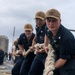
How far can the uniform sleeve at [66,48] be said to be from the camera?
4.82 m

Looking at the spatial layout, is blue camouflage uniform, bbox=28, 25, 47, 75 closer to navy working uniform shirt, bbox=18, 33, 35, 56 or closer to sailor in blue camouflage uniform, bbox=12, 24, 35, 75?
sailor in blue camouflage uniform, bbox=12, 24, 35, 75

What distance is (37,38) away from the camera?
6.93 m

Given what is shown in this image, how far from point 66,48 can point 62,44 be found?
0.29 ft

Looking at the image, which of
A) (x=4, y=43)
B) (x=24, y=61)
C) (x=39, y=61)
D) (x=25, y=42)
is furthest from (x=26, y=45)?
(x=4, y=43)

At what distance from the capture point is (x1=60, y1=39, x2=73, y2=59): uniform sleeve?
4.82m

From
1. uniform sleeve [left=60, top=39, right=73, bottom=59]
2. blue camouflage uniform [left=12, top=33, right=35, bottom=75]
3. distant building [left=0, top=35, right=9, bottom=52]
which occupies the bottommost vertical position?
distant building [left=0, top=35, right=9, bottom=52]

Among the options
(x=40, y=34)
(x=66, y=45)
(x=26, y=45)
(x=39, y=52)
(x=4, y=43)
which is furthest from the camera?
(x=4, y=43)

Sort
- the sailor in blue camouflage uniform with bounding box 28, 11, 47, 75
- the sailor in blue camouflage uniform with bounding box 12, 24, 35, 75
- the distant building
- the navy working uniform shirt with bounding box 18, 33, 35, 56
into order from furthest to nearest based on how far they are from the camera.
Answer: the distant building < the navy working uniform shirt with bounding box 18, 33, 35, 56 < the sailor in blue camouflage uniform with bounding box 12, 24, 35, 75 < the sailor in blue camouflage uniform with bounding box 28, 11, 47, 75

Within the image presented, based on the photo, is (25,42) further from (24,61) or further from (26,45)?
(24,61)

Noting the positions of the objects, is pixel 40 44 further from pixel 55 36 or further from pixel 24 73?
pixel 55 36

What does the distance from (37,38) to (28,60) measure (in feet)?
2.76

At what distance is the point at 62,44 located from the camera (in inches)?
192

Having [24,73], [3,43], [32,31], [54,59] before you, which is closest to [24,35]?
[32,31]

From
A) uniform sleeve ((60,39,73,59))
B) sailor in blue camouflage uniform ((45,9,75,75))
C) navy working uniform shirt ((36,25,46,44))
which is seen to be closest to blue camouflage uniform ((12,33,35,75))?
navy working uniform shirt ((36,25,46,44))
